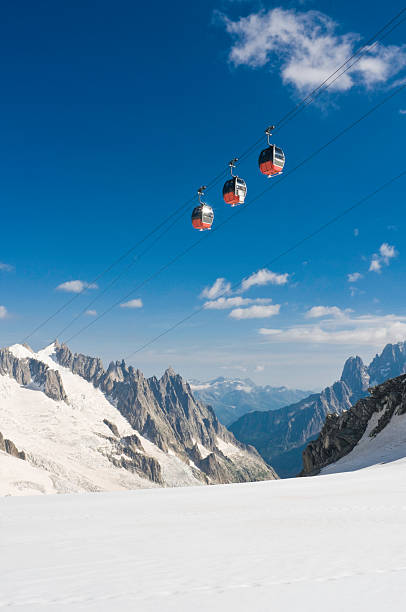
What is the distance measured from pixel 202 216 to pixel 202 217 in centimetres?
7

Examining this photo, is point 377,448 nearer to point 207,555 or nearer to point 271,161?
point 271,161

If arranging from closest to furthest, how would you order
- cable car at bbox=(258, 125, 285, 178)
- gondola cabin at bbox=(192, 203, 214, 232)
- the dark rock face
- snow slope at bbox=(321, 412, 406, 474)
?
cable car at bbox=(258, 125, 285, 178)
gondola cabin at bbox=(192, 203, 214, 232)
snow slope at bbox=(321, 412, 406, 474)
the dark rock face

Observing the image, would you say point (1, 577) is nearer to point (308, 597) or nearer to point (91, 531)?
point (91, 531)

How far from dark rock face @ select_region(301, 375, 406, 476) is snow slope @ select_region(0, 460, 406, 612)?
3185 cm

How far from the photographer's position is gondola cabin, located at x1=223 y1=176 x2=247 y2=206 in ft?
85.9

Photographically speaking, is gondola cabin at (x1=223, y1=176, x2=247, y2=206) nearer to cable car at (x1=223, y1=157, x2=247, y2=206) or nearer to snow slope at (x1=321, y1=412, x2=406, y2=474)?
cable car at (x1=223, y1=157, x2=247, y2=206)

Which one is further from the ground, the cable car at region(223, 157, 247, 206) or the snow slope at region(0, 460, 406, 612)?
the cable car at region(223, 157, 247, 206)

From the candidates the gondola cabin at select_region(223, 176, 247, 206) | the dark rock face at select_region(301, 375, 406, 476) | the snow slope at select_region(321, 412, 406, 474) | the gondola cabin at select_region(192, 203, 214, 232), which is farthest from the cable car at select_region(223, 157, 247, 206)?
the dark rock face at select_region(301, 375, 406, 476)

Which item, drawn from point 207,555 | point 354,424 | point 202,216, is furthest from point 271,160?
point 354,424

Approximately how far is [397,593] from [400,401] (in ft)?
139

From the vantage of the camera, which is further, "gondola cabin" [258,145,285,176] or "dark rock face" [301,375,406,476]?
"dark rock face" [301,375,406,476]

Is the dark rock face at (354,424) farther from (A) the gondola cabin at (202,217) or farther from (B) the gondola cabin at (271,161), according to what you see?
(B) the gondola cabin at (271,161)

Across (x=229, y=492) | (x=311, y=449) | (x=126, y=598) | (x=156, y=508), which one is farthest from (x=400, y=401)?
(x=126, y=598)

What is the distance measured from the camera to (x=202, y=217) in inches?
1127
